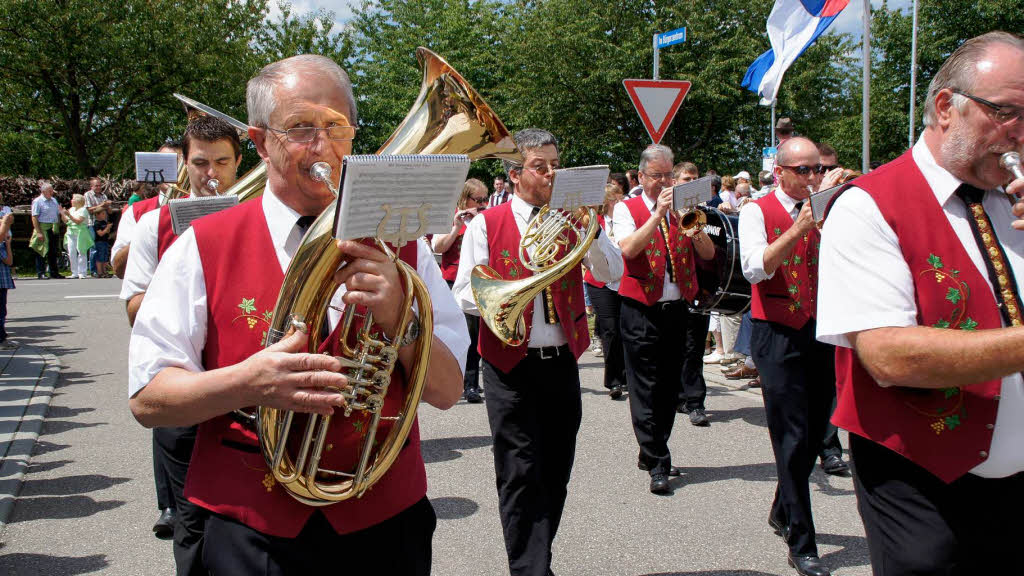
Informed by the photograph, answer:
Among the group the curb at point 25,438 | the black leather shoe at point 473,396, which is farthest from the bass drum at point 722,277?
the curb at point 25,438

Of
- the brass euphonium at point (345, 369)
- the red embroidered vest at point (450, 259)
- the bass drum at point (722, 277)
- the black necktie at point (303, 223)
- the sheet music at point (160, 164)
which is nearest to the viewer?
the brass euphonium at point (345, 369)

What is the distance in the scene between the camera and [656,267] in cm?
534

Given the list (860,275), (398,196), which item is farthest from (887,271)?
(398,196)

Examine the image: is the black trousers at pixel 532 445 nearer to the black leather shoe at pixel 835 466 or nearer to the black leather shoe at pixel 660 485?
the black leather shoe at pixel 660 485

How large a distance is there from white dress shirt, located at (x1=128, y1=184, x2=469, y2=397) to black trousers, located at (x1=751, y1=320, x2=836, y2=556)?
271 centimetres

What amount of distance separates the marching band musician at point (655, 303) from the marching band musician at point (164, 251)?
246cm

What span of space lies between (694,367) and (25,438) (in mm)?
5064

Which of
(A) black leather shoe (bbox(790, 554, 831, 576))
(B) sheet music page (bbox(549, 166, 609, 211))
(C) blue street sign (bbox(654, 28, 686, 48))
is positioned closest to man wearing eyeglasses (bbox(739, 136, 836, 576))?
(A) black leather shoe (bbox(790, 554, 831, 576))

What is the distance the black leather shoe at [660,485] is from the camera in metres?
4.84

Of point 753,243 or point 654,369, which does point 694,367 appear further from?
point 753,243

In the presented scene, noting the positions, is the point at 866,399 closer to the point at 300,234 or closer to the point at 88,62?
the point at 300,234

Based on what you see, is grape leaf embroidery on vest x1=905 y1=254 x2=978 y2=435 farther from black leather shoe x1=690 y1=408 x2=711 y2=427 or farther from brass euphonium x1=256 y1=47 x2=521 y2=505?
black leather shoe x1=690 y1=408 x2=711 y2=427

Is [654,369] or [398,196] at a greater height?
[398,196]

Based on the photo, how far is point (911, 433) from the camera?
1999 mm
